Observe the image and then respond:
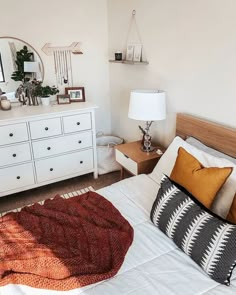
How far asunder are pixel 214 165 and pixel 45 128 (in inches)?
64.7

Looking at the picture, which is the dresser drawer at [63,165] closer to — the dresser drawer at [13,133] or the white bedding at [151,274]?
the dresser drawer at [13,133]

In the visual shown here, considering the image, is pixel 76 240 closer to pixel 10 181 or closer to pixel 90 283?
pixel 90 283

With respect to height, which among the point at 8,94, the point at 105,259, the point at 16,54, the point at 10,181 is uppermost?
the point at 16,54

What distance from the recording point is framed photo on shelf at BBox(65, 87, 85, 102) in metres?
3.15

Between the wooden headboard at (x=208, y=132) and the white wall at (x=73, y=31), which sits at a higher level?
the white wall at (x=73, y=31)

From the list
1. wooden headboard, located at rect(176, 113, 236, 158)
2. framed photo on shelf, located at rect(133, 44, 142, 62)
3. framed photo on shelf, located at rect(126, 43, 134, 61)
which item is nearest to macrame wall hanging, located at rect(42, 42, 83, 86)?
framed photo on shelf, located at rect(126, 43, 134, 61)

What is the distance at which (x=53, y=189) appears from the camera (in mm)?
2990

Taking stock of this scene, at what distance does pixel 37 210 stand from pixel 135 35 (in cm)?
200

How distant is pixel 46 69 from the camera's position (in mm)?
3082

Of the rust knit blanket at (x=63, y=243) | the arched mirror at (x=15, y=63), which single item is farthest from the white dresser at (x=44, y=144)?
the rust knit blanket at (x=63, y=243)

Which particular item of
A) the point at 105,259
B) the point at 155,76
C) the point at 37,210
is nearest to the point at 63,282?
the point at 105,259

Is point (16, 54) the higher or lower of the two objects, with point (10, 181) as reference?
higher

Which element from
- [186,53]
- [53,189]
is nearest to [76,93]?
[53,189]

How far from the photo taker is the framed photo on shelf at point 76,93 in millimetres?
3150
